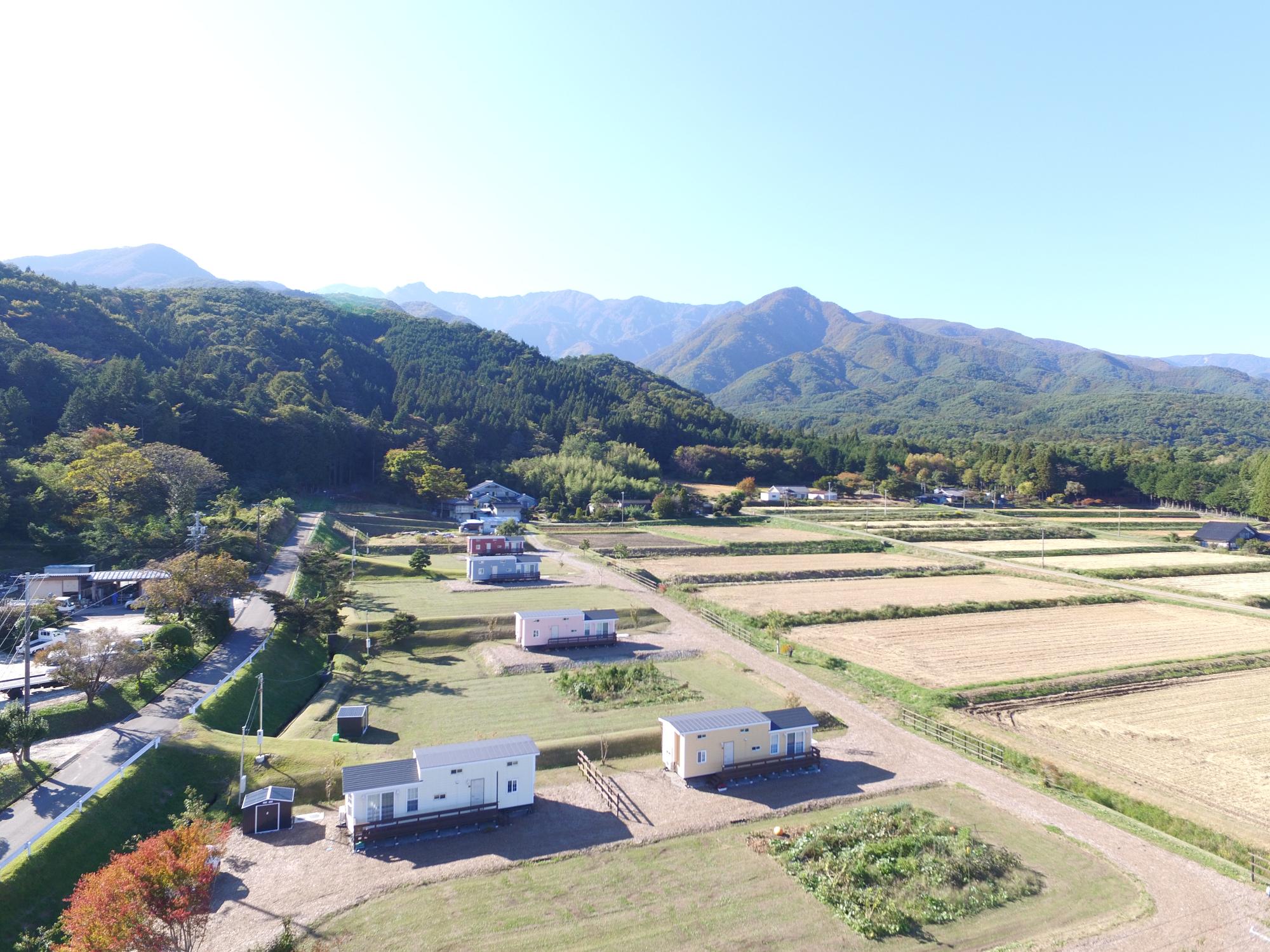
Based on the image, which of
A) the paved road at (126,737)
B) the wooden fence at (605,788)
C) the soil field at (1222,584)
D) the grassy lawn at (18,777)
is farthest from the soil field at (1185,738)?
the grassy lawn at (18,777)

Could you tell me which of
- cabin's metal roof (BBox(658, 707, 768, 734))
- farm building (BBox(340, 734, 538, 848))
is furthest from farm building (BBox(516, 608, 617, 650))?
farm building (BBox(340, 734, 538, 848))

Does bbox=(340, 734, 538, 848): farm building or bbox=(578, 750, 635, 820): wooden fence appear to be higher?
bbox=(340, 734, 538, 848): farm building

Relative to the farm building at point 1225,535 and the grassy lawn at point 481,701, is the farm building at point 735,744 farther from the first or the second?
the farm building at point 1225,535

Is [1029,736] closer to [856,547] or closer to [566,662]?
[566,662]

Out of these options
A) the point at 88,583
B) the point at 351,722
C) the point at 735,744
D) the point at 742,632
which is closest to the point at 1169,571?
the point at 742,632

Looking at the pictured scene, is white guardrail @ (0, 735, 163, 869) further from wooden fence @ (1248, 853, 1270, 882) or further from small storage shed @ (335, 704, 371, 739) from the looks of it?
wooden fence @ (1248, 853, 1270, 882)
